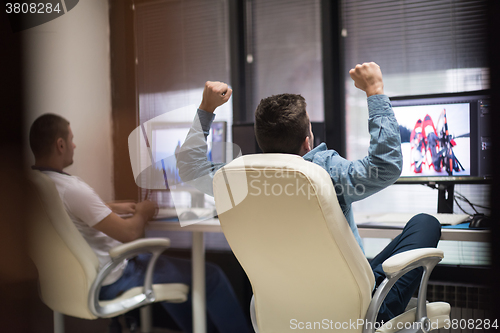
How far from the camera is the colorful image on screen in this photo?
1.66m

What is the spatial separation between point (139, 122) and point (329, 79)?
1179 mm

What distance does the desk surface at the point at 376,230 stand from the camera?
1402 mm

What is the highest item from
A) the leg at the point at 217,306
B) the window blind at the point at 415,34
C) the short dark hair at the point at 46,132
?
the window blind at the point at 415,34

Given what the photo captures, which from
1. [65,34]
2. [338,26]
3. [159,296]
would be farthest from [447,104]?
[65,34]

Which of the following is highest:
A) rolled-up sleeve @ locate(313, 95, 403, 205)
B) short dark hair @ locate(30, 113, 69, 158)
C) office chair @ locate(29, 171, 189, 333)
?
short dark hair @ locate(30, 113, 69, 158)

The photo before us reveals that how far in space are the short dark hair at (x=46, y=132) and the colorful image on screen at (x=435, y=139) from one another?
4.51ft

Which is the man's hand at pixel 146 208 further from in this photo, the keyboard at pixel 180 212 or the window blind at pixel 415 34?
the window blind at pixel 415 34

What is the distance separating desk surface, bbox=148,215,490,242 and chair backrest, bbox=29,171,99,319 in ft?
0.96

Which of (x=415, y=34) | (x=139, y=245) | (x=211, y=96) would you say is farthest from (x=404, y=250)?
(x=415, y=34)

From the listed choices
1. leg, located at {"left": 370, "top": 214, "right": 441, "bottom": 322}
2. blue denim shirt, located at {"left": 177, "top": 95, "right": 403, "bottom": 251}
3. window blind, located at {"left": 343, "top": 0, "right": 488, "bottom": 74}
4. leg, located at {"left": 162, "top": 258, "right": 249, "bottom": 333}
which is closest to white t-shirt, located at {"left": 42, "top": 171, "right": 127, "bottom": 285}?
leg, located at {"left": 162, "top": 258, "right": 249, "bottom": 333}

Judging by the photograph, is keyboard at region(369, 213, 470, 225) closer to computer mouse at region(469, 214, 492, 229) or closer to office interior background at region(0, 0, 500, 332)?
computer mouse at region(469, 214, 492, 229)

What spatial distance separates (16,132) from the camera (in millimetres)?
1420

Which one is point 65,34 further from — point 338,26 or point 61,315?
point 338,26

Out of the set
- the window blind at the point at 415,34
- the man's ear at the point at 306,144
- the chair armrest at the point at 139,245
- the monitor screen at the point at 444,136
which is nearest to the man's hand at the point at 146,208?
the chair armrest at the point at 139,245
